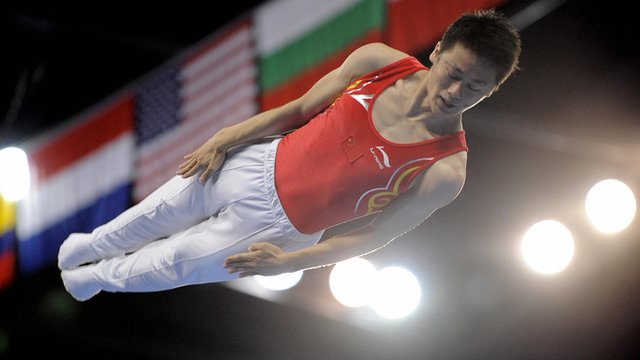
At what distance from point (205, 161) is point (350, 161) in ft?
1.70

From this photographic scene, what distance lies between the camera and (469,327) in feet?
17.0

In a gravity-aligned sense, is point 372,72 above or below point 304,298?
above

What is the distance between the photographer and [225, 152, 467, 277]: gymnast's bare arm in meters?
2.59

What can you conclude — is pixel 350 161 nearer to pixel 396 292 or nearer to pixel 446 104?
pixel 446 104

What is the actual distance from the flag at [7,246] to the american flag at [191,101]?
142cm

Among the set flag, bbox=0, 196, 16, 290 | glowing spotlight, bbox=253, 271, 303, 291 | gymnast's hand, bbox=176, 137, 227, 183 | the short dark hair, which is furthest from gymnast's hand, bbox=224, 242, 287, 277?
flag, bbox=0, 196, 16, 290

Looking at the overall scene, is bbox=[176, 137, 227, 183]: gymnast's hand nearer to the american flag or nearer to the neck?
the neck

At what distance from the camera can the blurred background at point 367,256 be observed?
14.6 ft

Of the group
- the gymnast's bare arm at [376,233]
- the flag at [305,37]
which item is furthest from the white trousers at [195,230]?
the flag at [305,37]

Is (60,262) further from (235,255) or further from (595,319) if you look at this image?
(595,319)

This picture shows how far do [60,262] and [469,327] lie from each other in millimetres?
2762

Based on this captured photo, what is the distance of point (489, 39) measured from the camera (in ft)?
7.92

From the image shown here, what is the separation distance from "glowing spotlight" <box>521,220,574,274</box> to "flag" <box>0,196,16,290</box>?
12.4 feet

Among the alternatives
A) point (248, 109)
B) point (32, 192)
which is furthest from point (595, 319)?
point (32, 192)
